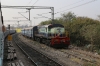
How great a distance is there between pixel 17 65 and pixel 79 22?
1583 cm

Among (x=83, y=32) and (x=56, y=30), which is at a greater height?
(x=56, y=30)

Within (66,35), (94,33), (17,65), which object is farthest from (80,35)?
(17,65)

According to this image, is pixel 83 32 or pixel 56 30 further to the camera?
pixel 83 32

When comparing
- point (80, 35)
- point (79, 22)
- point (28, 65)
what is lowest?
point (28, 65)

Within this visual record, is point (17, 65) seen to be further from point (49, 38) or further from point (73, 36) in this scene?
point (73, 36)

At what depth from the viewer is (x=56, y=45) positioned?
22.2 meters

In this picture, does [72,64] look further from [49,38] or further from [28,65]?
[49,38]

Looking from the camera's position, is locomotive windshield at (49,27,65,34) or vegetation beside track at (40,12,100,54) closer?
vegetation beside track at (40,12,100,54)

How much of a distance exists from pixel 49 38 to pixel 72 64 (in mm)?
10084

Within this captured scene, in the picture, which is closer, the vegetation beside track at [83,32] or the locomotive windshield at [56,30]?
the vegetation beside track at [83,32]

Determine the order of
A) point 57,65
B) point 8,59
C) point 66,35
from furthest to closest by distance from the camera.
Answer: point 66,35 < point 8,59 < point 57,65

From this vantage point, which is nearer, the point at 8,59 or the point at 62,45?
the point at 8,59

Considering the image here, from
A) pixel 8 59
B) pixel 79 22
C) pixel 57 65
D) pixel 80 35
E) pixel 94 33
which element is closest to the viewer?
pixel 57 65

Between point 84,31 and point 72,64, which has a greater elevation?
point 84,31
